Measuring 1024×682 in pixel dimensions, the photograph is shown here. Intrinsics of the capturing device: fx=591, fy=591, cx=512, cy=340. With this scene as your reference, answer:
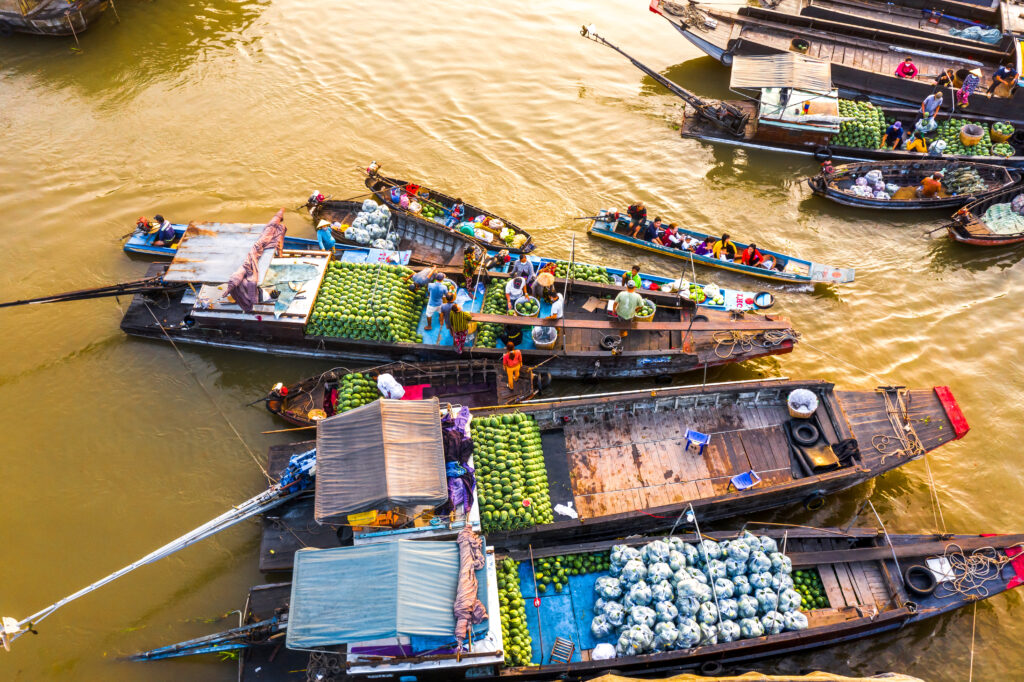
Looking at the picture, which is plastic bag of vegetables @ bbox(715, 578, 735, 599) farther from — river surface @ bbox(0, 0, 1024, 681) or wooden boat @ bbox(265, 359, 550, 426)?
wooden boat @ bbox(265, 359, 550, 426)

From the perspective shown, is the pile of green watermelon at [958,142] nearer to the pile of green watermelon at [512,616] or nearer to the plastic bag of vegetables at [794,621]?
the plastic bag of vegetables at [794,621]

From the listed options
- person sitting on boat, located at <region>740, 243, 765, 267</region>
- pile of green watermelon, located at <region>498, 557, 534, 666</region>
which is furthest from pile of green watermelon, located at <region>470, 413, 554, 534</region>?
person sitting on boat, located at <region>740, 243, 765, 267</region>

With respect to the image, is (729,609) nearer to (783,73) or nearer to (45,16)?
(783,73)

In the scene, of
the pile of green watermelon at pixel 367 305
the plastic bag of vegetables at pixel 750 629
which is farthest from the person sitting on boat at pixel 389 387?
the plastic bag of vegetables at pixel 750 629

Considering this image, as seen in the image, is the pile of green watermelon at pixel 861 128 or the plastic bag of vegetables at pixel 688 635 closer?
the plastic bag of vegetables at pixel 688 635

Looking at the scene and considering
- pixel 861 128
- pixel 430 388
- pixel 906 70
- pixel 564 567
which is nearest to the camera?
pixel 564 567

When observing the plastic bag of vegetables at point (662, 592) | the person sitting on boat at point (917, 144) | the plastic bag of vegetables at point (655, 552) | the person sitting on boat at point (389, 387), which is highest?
the person sitting on boat at point (917, 144)

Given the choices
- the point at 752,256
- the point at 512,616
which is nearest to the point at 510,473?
the point at 512,616
